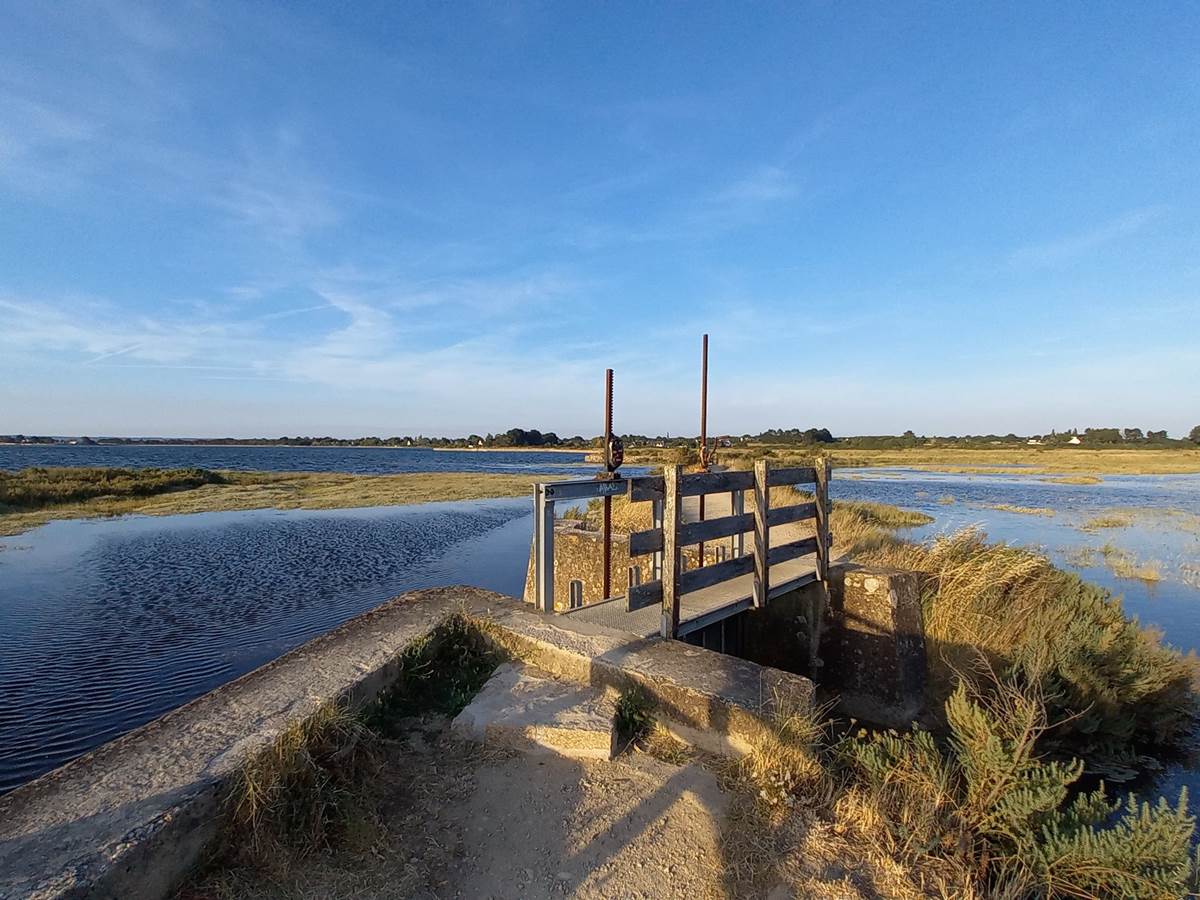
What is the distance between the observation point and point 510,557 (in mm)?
16766

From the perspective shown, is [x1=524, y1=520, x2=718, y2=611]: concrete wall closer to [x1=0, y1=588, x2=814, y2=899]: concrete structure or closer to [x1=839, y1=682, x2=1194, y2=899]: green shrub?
[x1=0, y1=588, x2=814, y2=899]: concrete structure

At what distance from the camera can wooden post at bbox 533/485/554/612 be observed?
5352mm

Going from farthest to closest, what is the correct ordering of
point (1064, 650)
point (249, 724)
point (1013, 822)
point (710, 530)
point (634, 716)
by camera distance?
point (1064, 650) → point (710, 530) → point (634, 716) → point (249, 724) → point (1013, 822)

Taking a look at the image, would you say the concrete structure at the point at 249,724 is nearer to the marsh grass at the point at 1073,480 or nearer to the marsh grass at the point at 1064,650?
the marsh grass at the point at 1064,650

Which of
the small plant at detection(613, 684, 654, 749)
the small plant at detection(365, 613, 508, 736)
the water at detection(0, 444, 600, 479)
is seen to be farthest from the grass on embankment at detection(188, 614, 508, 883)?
the water at detection(0, 444, 600, 479)

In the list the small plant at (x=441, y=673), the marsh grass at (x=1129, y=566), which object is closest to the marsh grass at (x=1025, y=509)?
the marsh grass at (x=1129, y=566)

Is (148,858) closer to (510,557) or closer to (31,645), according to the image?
(31,645)

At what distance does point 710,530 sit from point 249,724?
407cm

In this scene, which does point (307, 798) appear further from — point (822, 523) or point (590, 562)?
point (590, 562)

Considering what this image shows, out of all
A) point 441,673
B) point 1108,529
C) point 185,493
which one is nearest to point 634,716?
point 441,673

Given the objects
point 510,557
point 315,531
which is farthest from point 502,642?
point 315,531

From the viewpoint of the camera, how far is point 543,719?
12.7ft

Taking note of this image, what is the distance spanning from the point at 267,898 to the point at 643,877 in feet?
5.37

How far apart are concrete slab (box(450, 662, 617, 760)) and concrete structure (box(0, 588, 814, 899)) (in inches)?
9.7
